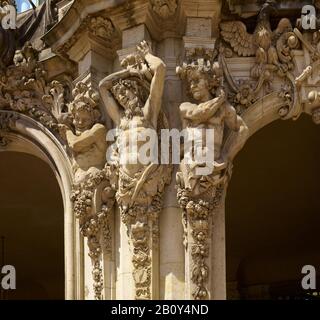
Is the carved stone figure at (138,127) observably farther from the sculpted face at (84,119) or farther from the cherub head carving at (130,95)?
the sculpted face at (84,119)

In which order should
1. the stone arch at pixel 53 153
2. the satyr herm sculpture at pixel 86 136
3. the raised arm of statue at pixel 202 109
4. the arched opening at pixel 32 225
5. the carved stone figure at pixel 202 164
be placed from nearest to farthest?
the carved stone figure at pixel 202 164 < the raised arm of statue at pixel 202 109 < the satyr herm sculpture at pixel 86 136 < the stone arch at pixel 53 153 < the arched opening at pixel 32 225

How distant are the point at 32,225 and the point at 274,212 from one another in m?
4.37

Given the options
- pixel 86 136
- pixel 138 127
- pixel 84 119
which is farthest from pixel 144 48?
pixel 86 136

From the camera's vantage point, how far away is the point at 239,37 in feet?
56.1

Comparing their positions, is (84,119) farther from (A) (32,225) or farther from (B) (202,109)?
(A) (32,225)

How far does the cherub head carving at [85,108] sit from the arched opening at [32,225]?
291cm

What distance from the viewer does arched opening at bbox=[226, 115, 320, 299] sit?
20344 mm

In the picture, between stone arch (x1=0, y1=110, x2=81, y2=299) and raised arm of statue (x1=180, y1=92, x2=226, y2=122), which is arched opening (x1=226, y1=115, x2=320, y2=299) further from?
stone arch (x1=0, y1=110, x2=81, y2=299)

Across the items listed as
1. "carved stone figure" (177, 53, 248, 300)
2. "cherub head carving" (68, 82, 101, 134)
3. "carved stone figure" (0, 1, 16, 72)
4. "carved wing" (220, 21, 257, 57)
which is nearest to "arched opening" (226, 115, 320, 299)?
"carved wing" (220, 21, 257, 57)

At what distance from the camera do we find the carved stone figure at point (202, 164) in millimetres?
16016

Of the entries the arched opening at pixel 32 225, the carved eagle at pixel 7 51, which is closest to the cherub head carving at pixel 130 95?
the carved eagle at pixel 7 51

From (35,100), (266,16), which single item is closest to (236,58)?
(266,16)

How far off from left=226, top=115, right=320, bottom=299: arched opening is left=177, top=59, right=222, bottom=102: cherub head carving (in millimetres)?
2907
